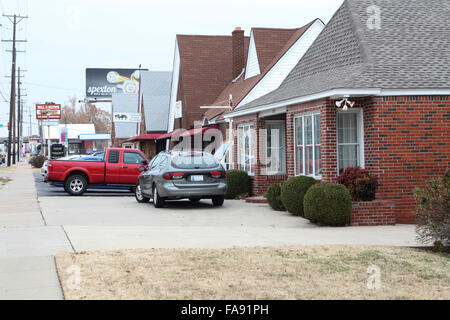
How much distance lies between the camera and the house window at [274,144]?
19156 mm

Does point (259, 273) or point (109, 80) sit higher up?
point (109, 80)

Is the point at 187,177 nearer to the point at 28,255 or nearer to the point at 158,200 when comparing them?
the point at 158,200

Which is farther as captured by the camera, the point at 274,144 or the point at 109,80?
the point at 109,80

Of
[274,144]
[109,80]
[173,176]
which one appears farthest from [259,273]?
[109,80]

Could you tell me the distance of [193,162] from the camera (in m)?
16.1

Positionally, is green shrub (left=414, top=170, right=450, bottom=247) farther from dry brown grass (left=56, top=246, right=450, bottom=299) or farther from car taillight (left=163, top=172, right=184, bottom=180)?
car taillight (left=163, top=172, right=184, bottom=180)

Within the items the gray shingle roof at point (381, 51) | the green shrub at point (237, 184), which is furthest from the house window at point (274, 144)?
the gray shingle roof at point (381, 51)

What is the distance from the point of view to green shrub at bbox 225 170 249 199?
1967 centimetres

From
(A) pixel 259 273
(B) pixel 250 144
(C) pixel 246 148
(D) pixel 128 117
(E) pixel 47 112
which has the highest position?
(E) pixel 47 112

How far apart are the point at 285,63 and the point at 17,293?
70.6 ft

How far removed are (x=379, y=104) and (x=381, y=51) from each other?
2333 millimetres

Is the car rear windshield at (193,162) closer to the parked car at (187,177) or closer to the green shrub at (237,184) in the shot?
the parked car at (187,177)

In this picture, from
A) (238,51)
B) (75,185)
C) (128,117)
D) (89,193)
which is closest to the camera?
(75,185)
